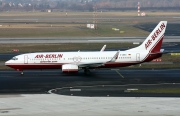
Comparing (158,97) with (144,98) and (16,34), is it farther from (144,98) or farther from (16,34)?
(16,34)

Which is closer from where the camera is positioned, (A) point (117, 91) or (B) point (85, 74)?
(A) point (117, 91)

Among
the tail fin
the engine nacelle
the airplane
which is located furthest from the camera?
the tail fin

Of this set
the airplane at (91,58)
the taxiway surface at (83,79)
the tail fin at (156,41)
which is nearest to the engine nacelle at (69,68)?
the airplane at (91,58)

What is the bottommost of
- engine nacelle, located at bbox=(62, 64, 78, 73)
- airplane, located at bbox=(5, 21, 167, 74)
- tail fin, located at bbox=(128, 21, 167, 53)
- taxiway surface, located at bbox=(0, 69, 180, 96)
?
taxiway surface, located at bbox=(0, 69, 180, 96)

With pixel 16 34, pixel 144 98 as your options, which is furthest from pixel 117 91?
pixel 16 34

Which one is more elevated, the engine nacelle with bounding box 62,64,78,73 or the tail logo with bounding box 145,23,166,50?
the tail logo with bounding box 145,23,166,50

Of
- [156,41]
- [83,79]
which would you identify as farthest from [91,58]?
[156,41]

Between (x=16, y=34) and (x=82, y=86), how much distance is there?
3231 inches

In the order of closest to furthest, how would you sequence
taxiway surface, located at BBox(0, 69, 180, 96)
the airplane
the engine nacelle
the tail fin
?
taxiway surface, located at BBox(0, 69, 180, 96) → the engine nacelle → the airplane → the tail fin

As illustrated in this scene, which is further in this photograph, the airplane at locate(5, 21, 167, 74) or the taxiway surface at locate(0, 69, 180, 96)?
the airplane at locate(5, 21, 167, 74)

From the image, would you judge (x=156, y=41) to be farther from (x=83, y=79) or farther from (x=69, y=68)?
(x=69, y=68)

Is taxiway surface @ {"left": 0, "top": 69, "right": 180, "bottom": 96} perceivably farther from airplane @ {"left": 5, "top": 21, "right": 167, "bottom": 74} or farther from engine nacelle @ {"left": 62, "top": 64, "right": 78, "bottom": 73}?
airplane @ {"left": 5, "top": 21, "right": 167, "bottom": 74}

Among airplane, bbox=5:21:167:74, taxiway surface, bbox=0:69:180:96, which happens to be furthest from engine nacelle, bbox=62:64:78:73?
taxiway surface, bbox=0:69:180:96

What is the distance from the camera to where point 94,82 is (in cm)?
6781
